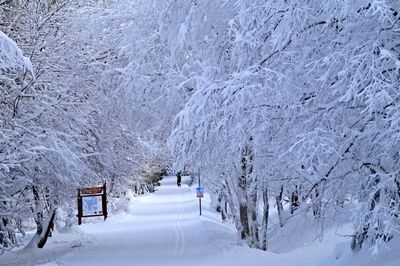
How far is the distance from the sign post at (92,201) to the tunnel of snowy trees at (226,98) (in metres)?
0.41

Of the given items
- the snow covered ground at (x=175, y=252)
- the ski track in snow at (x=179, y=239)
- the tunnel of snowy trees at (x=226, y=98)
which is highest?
the tunnel of snowy trees at (x=226, y=98)

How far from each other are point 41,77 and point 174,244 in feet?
28.5

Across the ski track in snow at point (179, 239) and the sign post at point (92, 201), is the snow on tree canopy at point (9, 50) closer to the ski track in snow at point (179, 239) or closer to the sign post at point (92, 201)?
the sign post at point (92, 201)

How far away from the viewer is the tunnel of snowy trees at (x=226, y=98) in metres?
7.24

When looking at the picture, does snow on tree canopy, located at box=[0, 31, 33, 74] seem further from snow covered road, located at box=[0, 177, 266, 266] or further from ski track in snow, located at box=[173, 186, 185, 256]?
ski track in snow, located at box=[173, 186, 185, 256]

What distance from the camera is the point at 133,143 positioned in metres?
21.8

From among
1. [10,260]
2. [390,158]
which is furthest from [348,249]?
[10,260]

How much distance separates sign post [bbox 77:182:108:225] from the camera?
63.9ft

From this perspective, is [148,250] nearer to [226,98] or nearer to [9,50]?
[9,50]

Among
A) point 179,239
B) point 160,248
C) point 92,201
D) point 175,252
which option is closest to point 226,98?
point 175,252

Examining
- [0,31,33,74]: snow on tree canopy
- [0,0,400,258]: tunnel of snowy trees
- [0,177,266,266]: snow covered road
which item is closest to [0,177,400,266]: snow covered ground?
[0,177,266,266]: snow covered road

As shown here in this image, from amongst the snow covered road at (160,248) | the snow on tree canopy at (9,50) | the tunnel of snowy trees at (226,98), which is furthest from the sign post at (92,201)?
the snow on tree canopy at (9,50)

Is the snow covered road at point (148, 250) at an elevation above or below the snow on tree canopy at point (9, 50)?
below

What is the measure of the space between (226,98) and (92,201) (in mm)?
12640
